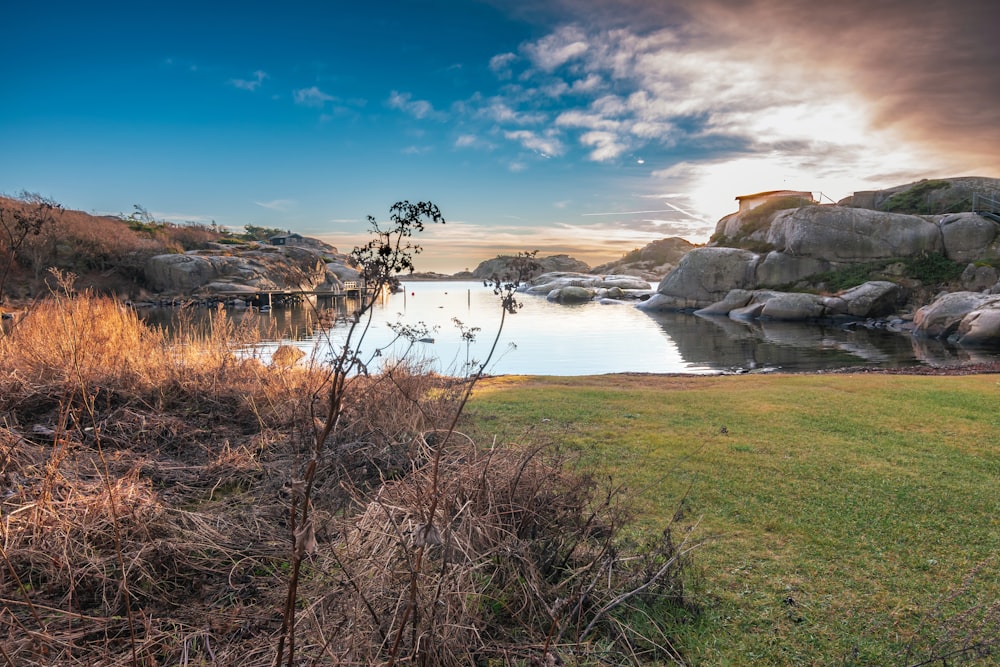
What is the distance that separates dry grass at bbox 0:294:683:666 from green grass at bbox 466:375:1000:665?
581mm

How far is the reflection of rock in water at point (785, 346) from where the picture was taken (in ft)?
72.7

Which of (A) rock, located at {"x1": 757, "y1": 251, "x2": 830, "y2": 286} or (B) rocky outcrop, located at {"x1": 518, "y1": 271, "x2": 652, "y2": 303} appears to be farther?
(B) rocky outcrop, located at {"x1": 518, "y1": 271, "x2": 652, "y2": 303}

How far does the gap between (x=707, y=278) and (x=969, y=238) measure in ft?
58.5

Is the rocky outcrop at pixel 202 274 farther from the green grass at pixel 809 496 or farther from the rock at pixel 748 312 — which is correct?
the green grass at pixel 809 496

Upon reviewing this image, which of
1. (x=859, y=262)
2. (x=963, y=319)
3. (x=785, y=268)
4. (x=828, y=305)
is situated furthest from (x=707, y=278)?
(x=963, y=319)

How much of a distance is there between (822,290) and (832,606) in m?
43.4

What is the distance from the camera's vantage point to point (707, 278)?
48438 mm

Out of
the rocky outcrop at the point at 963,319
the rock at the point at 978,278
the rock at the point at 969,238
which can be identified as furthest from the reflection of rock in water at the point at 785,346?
the rock at the point at 969,238

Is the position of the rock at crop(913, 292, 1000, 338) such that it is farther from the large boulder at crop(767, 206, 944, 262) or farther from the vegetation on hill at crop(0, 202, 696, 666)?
the vegetation on hill at crop(0, 202, 696, 666)

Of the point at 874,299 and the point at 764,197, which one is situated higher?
the point at 764,197

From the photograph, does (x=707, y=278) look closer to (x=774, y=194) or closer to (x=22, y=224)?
(x=774, y=194)

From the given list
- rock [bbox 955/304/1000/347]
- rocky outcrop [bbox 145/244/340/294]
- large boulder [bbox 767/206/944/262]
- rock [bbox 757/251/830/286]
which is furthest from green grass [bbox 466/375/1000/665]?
rocky outcrop [bbox 145/244/340/294]

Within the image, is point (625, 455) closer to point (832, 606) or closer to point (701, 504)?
point (701, 504)

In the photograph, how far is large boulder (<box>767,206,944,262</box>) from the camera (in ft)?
137
